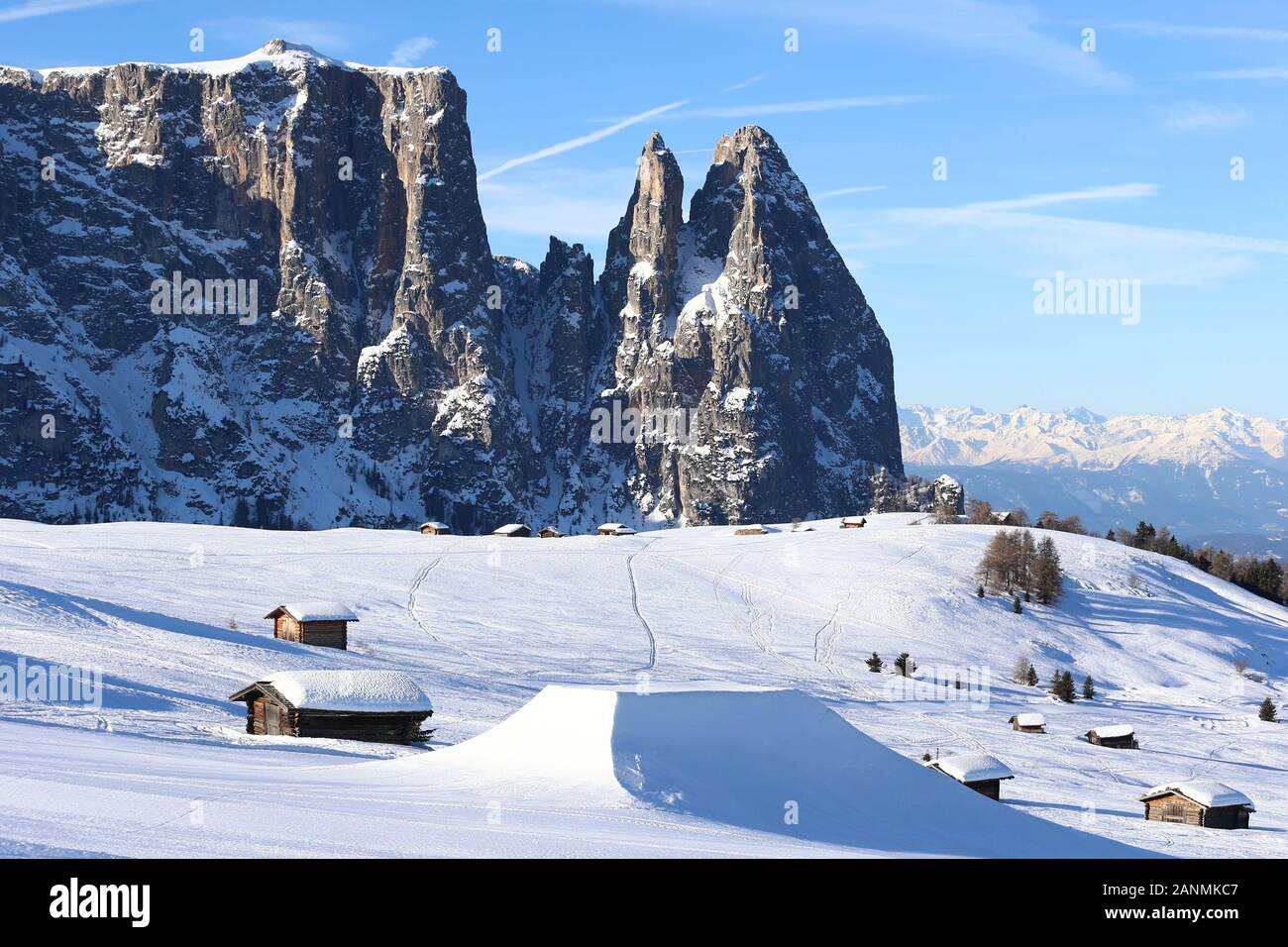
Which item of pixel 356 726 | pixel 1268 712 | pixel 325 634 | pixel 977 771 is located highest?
pixel 356 726

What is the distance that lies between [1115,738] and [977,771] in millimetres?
28676

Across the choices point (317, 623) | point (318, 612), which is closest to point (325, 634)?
point (317, 623)

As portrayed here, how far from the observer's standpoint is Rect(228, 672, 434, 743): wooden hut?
137 ft

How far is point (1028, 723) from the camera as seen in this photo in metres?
77.6

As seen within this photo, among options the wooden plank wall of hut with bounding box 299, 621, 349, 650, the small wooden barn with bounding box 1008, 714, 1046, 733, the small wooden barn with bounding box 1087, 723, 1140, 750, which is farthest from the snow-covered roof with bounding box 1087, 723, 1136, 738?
the wooden plank wall of hut with bounding box 299, 621, 349, 650

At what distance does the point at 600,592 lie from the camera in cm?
11000

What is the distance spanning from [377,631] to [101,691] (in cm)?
3746

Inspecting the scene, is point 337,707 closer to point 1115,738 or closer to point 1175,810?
point 1175,810

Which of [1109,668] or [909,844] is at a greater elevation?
[909,844]

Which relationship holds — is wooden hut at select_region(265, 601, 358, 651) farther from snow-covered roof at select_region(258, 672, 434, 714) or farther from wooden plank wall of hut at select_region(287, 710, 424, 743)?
wooden plank wall of hut at select_region(287, 710, 424, 743)

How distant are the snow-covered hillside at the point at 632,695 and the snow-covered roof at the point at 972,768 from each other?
2.16m

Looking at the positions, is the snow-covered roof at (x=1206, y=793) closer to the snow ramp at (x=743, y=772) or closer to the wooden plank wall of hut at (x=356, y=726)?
the snow ramp at (x=743, y=772)
